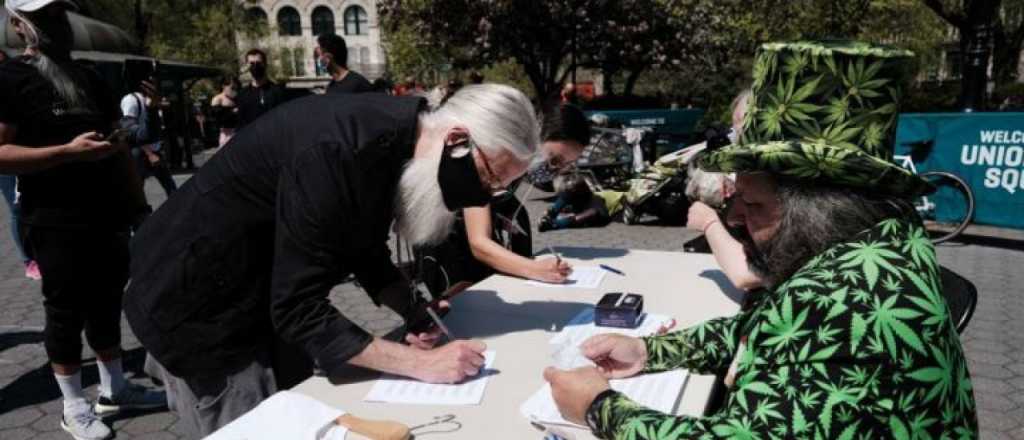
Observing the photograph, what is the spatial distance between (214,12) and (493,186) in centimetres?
2895

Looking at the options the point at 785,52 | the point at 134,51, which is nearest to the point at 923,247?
the point at 785,52

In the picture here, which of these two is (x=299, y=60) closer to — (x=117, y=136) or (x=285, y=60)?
(x=285, y=60)

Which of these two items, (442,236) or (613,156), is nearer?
(442,236)

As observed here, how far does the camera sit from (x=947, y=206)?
678 cm

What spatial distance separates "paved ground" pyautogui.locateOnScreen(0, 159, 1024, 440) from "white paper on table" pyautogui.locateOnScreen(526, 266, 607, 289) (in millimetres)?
1792

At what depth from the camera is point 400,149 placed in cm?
152

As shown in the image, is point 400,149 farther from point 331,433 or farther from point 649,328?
point 649,328

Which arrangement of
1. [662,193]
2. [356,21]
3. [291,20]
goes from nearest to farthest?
1. [662,193]
2. [291,20]
3. [356,21]

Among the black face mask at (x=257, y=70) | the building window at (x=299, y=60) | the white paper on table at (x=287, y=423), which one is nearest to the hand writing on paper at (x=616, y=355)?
the white paper on table at (x=287, y=423)

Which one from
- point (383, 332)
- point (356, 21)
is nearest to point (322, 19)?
point (356, 21)

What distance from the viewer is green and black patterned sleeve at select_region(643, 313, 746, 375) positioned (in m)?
1.76

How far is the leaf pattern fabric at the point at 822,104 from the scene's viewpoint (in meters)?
1.24

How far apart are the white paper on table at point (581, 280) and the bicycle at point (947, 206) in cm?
493

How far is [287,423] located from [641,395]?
2.62 ft
